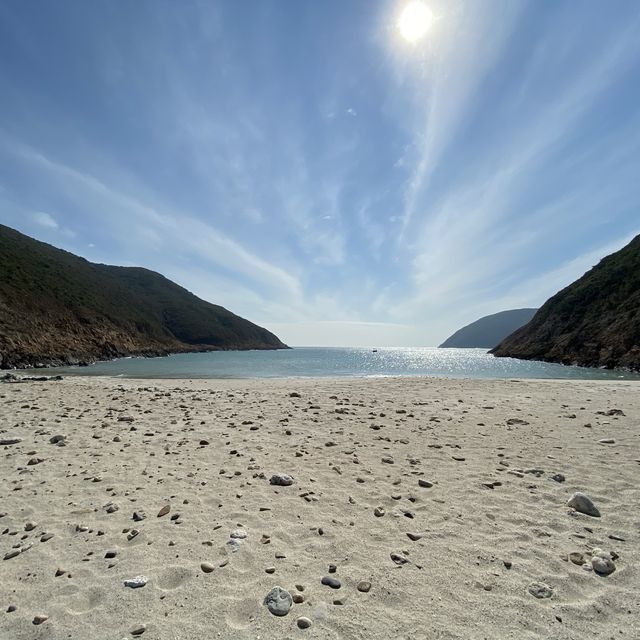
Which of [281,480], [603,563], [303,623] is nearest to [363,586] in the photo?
[303,623]

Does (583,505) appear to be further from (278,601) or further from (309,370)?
(309,370)

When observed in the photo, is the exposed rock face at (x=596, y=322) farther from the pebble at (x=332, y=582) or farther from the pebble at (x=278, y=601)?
the pebble at (x=278, y=601)

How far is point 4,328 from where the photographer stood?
5400 cm

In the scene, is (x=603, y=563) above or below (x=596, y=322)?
below

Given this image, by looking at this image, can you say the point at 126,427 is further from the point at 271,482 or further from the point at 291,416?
the point at 271,482

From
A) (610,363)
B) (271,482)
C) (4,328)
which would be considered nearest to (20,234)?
(4,328)

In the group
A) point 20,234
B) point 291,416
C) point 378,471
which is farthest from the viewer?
point 20,234

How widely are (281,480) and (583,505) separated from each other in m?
5.51

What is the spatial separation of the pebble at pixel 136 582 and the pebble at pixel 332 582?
2167 mm

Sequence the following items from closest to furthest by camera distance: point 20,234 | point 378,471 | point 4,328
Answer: point 378,471 → point 4,328 → point 20,234

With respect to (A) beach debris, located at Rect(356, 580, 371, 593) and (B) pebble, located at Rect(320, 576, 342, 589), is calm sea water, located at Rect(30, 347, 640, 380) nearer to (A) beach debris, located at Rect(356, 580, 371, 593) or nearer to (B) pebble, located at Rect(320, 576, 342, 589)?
(B) pebble, located at Rect(320, 576, 342, 589)

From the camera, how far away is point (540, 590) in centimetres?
397

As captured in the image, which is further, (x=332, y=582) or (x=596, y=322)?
(x=596, y=322)

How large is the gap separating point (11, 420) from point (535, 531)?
640 inches
